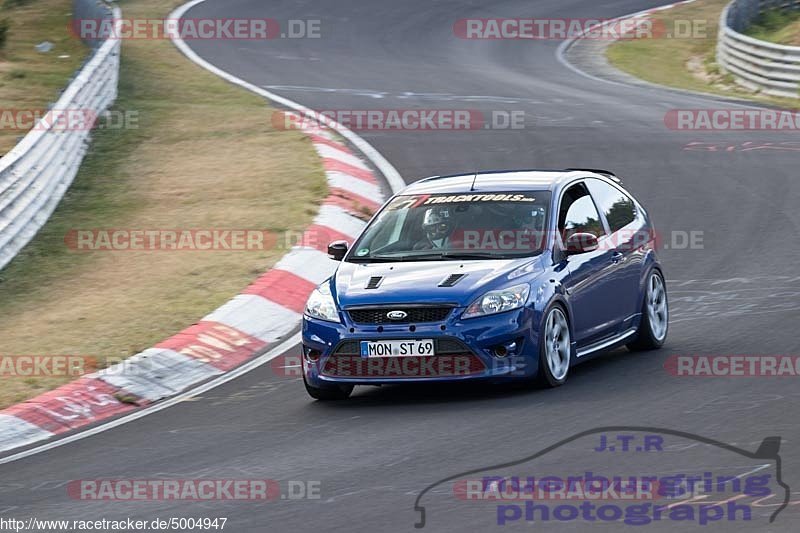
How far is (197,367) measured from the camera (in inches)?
424

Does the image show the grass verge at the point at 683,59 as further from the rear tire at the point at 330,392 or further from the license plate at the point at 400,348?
the license plate at the point at 400,348

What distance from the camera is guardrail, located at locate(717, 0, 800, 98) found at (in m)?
26.0

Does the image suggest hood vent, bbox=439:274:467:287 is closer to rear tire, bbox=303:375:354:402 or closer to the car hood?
the car hood

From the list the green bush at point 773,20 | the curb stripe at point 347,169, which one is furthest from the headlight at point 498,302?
the green bush at point 773,20

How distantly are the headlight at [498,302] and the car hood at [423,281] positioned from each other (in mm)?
42

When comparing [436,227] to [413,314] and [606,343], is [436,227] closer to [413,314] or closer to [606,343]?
[413,314]

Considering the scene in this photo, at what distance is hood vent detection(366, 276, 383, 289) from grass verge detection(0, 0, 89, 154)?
425 inches

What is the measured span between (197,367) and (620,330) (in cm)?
312

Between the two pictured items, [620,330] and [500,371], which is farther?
[620,330]

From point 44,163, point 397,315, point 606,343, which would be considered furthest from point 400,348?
point 44,163

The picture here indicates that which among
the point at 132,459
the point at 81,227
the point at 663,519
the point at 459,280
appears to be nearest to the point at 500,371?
the point at 459,280

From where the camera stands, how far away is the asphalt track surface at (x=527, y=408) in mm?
6980

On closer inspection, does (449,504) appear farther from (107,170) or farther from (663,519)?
(107,170)

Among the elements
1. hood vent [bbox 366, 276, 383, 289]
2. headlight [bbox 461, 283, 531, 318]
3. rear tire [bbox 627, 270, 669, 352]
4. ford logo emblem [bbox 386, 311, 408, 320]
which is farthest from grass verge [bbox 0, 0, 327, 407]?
rear tire [bbox 627, 270, 669, 352]
